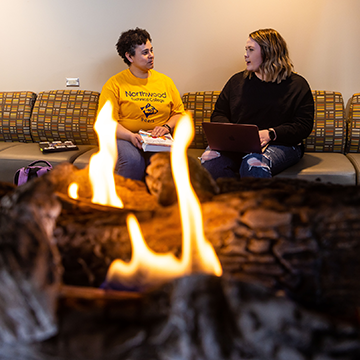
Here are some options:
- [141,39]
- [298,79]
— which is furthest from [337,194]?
[141,39]

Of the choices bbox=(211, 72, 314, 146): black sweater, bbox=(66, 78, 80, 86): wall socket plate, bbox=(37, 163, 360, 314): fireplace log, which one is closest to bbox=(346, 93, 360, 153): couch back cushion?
bbox=(211, 72, 314, 146): black sweater

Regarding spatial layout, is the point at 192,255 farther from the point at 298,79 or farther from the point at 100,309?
the point at 298,79

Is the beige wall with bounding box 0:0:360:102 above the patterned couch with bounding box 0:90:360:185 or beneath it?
above

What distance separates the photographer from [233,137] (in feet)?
6.02

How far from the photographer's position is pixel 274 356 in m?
0.46

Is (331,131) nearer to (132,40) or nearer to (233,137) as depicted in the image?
(233,137)

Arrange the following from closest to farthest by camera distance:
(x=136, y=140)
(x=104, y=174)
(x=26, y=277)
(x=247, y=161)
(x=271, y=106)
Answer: (x=26, y=277)
(x=104, y=174)
(x=247, y=161)
(x=271, y=106)
(x=136, y=140)

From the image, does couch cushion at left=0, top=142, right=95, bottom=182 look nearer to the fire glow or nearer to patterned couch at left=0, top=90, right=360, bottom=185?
patterned couch at left=0, top=90, right=360, bottom=185

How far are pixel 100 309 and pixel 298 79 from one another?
2184 mm

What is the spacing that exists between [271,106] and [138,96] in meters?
1.05

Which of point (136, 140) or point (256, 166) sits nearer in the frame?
point (256, 166)

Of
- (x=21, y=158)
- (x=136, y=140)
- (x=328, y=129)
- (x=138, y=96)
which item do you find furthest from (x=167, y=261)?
(x=328, y=129)

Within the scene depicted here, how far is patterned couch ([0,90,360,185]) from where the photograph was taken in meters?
2.28

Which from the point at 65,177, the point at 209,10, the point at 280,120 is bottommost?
the point at 280,120
